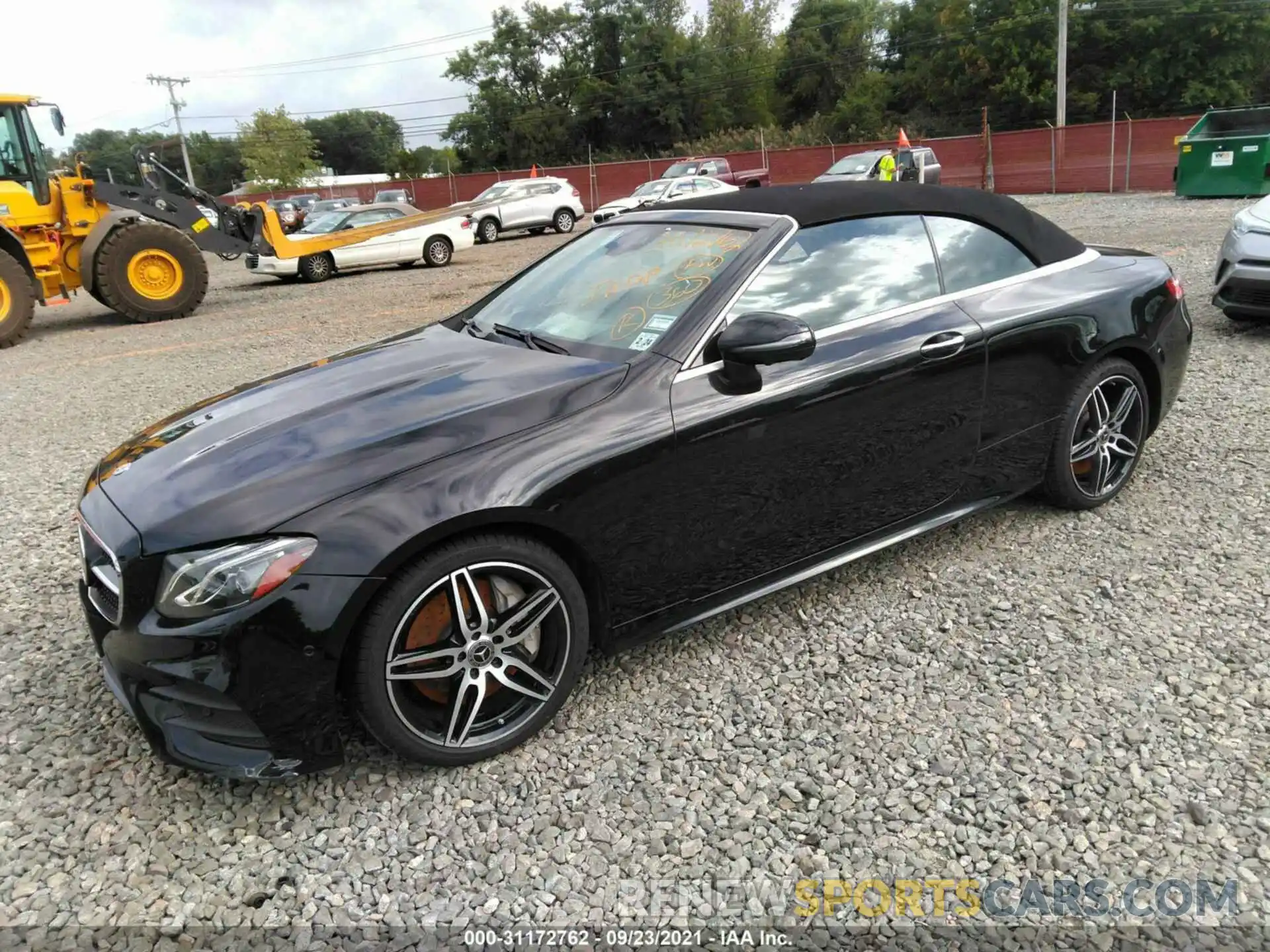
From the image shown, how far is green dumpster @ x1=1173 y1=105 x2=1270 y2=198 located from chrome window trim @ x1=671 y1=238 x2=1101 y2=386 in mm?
18523

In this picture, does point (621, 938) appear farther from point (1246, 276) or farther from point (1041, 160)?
point (1041, 160)

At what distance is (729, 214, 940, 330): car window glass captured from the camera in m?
3.06

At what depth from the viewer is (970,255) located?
3.55 metres

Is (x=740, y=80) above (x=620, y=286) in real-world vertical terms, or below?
above

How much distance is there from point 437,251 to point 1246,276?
14.5m

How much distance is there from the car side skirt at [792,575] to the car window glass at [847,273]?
2.71 ft

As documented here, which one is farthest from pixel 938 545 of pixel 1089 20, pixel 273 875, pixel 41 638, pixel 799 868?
pixel 1089 20

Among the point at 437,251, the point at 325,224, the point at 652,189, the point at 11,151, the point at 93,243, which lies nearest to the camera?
the point at 11,151

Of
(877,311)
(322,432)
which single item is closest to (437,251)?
(877,311)

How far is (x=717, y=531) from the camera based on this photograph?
289 centimetres

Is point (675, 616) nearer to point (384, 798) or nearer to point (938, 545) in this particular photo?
point (384, 798)

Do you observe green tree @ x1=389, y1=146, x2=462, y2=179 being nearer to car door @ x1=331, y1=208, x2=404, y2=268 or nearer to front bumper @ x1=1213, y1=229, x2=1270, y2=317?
car door @ x1=331, y1=208, x2=404, y2=268

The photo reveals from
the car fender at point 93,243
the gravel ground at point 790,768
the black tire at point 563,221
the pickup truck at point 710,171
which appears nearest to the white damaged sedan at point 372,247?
the car fender at point 93,243

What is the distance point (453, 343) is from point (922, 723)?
7.14 feet
